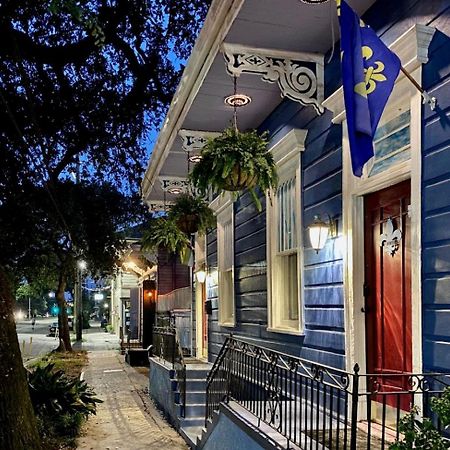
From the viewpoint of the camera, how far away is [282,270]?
7.05 m

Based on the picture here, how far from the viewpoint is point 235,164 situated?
6.05 m

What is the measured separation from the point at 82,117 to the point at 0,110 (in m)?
2.31

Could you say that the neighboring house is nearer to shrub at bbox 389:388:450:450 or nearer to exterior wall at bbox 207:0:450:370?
exterior wall at bbox 207:0:450:370

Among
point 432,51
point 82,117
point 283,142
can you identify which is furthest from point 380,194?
point 82,117

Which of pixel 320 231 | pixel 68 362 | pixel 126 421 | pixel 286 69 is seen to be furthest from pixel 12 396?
pixel 68 362

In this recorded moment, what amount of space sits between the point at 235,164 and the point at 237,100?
127cm

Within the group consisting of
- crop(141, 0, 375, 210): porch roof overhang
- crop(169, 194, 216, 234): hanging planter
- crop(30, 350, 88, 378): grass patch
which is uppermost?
crop(141, 0, 375, 210): porch roof overhang

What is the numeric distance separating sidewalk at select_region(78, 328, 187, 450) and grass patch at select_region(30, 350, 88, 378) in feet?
4.93

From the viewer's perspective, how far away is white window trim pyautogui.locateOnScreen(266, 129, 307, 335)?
6273 mm

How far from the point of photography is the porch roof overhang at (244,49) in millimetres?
4957

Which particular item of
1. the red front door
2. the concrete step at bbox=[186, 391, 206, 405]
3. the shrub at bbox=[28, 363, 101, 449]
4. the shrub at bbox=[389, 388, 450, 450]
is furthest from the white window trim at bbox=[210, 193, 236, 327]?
the shrub at bbox=[389, 388, 450, 450]

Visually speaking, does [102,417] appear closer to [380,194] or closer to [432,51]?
[380,194]

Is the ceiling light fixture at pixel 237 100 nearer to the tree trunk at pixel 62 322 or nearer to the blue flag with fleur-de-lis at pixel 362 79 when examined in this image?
the blue flag with fleur-de-lis at pixel 362 79

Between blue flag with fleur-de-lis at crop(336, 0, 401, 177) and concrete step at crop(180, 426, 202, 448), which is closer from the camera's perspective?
blue flag with fleur-de-lis at crop(336, 0, 401, 177)
